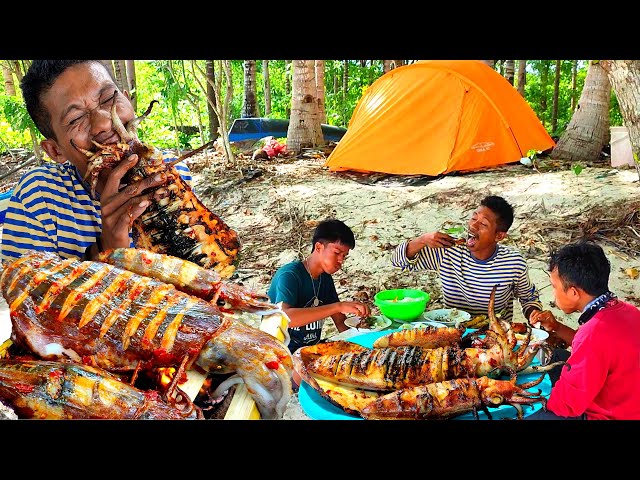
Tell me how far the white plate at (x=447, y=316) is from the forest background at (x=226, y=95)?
87cm

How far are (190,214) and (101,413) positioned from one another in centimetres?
50

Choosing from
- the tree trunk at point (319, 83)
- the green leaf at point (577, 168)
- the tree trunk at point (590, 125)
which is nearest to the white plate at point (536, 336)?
the green leaf at point (577, 168)

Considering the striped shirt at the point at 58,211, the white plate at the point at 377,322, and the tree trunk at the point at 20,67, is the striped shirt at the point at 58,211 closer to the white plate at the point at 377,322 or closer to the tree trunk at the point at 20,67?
the tree trunk at the point at 20,67

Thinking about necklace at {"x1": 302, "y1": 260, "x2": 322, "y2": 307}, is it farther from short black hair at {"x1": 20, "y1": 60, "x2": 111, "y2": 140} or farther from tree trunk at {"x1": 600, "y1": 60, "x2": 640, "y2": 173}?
tree trunk at {"x1": 600, "y1": 60, "x2": 640, "y2": 173}

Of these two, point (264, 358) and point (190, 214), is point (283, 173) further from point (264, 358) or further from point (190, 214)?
point (264, 358)

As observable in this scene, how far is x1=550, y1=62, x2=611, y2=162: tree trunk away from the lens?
86.5 inches

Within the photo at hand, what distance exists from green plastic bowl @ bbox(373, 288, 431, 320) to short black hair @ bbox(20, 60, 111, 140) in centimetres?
101

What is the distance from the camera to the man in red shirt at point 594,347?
1.35m

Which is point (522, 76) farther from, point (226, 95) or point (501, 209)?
point (226, 95)

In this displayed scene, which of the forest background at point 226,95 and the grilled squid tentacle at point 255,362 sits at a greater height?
the forest background at point 226,95

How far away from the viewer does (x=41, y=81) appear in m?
1.18

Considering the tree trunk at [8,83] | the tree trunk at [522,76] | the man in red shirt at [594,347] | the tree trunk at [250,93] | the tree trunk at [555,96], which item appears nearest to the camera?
the man in red shirt at [594,347]

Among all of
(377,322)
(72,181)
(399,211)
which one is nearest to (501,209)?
(399,211)

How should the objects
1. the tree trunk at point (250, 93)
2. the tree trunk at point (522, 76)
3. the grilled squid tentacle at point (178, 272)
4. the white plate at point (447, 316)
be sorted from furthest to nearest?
1. the tree trunk at point (522, 76)
2. the tree trunk at point (250, 93)
3. the white plate at point (447, 316)
4. the grilled squid tentacle at point (178, 272)
